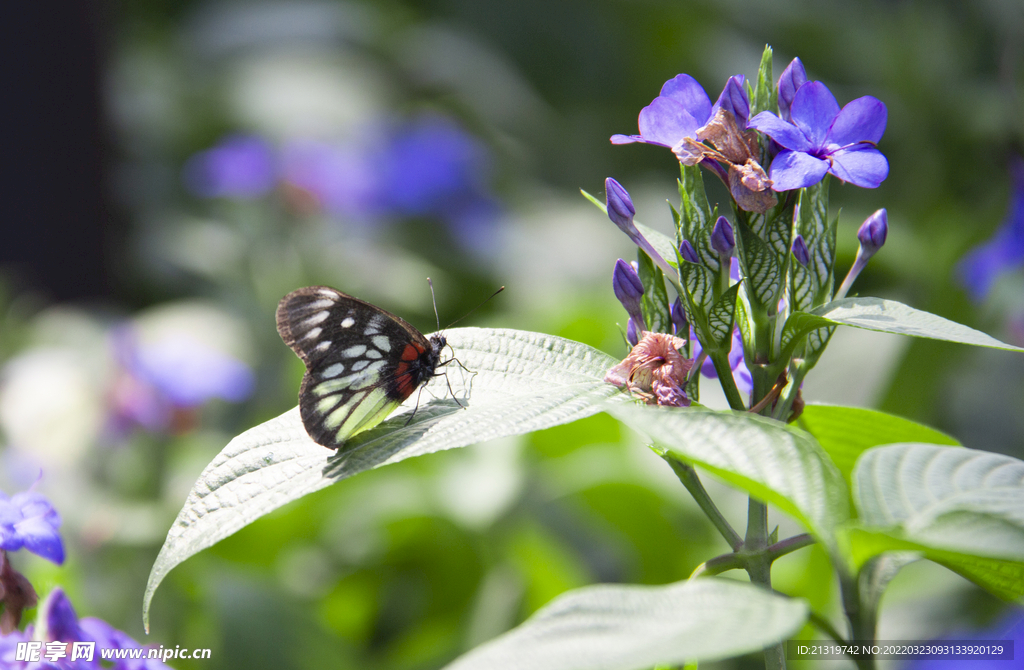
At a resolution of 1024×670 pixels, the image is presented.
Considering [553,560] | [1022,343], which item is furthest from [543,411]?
[1022,343]

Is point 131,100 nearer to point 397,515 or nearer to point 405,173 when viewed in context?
point 405,173

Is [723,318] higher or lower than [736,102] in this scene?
lower

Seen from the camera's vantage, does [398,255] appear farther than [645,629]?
Yes

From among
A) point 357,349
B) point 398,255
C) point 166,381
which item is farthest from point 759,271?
point 398,255

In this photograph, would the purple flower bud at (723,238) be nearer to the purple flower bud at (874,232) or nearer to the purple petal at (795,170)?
the purple petal at (795,170)

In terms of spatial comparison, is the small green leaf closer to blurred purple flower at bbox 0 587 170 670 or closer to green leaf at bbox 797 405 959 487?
green leaf at bbox 797 405 959 487

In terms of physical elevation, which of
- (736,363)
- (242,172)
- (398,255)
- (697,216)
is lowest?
(736,363)

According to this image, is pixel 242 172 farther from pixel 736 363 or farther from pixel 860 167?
pixel 860 167
